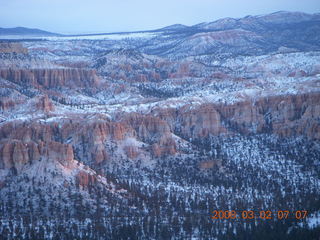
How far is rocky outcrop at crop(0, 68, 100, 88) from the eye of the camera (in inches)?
4031

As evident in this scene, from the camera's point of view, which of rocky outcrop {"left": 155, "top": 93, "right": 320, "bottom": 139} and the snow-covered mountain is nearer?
the snow-covered mountain

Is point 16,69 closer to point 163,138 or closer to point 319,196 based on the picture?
point 163,138

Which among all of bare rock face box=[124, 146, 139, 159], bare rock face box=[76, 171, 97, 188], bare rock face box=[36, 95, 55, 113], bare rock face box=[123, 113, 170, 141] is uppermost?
bare rock face box=[36, 95, 55, 113]

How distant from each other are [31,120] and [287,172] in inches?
1247

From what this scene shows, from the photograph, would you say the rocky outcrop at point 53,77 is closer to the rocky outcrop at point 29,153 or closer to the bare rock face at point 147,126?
the bare rock face at point 147,126

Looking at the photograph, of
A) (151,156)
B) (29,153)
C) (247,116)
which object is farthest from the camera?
(247,116)

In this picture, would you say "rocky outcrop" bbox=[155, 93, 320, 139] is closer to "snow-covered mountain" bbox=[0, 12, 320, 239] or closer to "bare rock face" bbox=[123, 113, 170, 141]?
"snow-covered mountain" bbox=[0, 12, 320, 239]

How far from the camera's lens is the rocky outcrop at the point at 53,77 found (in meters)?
102

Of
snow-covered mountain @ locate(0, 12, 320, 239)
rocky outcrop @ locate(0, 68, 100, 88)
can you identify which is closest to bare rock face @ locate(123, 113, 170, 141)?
snow-covered mountain @ locate(0, 12, 320, 239)

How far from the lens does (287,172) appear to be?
60656 mm

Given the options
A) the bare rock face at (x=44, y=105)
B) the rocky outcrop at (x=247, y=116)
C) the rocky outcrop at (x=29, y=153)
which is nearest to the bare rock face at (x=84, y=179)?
the rocky outcrop at (x=29, y=153)

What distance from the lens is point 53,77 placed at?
107 meters

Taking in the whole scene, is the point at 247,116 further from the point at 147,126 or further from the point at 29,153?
the point at 29,153

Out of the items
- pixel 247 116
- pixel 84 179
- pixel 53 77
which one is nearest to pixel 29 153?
pixel 84 179
